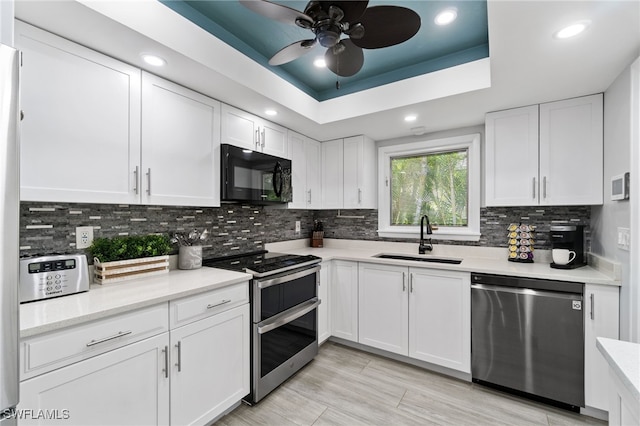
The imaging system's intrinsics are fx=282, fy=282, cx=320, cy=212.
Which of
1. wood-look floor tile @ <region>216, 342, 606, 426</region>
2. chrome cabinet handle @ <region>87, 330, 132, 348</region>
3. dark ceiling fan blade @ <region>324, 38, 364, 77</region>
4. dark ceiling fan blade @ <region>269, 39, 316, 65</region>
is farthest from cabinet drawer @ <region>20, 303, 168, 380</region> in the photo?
dark ceiling fan blade @ <region>324, 38, 364, 77</region>

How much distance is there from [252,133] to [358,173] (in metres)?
1.26

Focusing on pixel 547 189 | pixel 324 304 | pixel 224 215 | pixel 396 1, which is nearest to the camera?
pixel 396 1

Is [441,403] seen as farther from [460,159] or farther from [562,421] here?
[460,159]

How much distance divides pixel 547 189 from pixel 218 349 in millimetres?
2635

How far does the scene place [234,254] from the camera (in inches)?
103

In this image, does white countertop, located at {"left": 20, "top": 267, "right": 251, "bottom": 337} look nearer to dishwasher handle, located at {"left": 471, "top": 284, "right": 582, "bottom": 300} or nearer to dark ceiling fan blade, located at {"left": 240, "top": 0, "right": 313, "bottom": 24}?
dark ceiling fan blade, located at {"left": 240, "top": 0, "right": 313, "bottom": 24}

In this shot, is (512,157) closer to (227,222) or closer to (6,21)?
(227,222)

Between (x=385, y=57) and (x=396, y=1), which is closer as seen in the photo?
(x=396, y=1)

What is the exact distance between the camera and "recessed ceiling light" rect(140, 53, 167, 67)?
61.3 inches

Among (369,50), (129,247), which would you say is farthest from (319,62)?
(129,247)

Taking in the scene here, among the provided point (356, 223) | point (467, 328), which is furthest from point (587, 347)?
point (356, 223)

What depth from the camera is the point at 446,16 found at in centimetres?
176

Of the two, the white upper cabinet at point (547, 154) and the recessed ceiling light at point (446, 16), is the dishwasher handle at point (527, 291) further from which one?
the recessed ceiling light at point (446, 16)

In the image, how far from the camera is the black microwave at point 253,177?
6.99 ft
